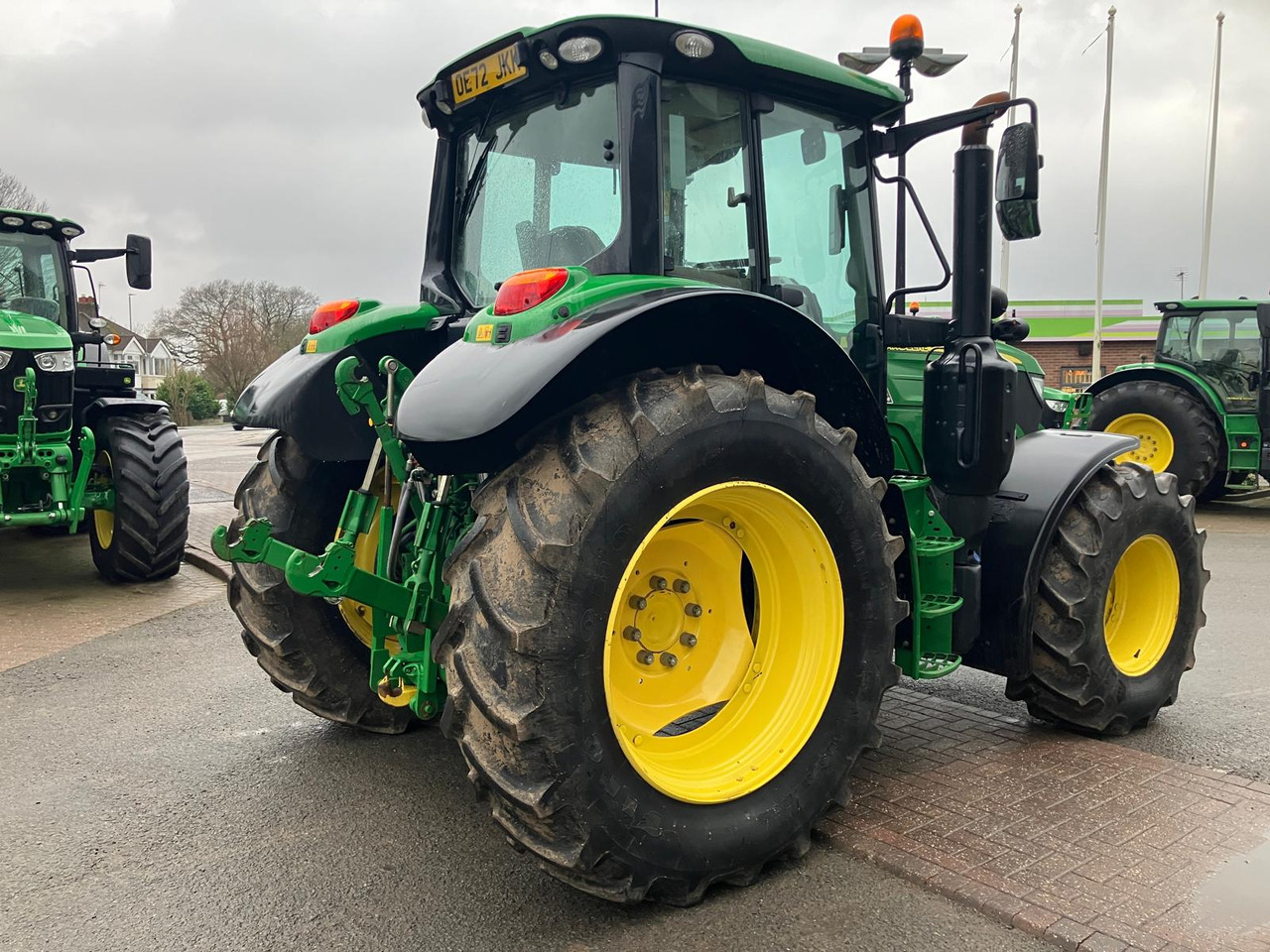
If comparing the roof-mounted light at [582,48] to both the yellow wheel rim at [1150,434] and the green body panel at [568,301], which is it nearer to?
the green body panel at [568,301]

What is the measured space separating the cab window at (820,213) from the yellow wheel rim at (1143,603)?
63.3 inches

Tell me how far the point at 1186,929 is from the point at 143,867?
9.44 ft

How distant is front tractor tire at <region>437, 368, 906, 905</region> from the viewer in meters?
2.37

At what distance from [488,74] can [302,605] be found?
1978 mm

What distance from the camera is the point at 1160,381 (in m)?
11.9

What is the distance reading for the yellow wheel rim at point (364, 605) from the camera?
3645 mm

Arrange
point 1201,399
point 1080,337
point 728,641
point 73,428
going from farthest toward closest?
point 1080,337
point 1201,399
point 73,428
point 728,641

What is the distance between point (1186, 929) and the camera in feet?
8.18

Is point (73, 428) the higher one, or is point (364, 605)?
point (73, 428)

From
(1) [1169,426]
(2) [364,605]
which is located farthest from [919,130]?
(1) [1169,426]

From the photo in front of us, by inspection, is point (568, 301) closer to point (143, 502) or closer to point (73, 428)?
point (143, 502)

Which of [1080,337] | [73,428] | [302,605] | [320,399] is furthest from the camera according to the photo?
[1080,337]

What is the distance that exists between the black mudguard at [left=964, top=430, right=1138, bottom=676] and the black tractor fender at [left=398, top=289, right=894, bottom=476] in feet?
3.36

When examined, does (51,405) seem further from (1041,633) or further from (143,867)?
(1041,633)
